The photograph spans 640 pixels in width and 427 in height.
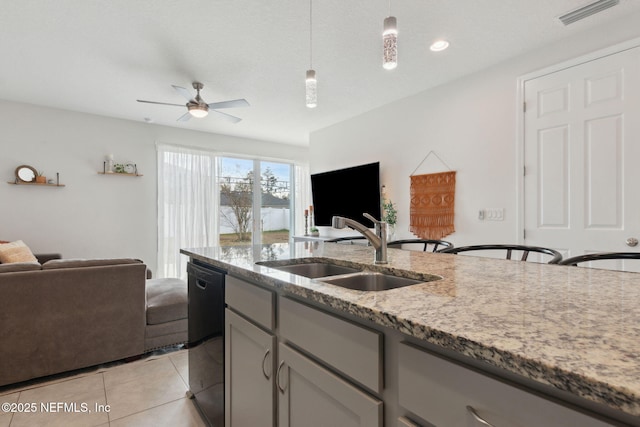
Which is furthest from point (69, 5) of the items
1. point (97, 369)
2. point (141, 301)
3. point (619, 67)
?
point (619, 67)

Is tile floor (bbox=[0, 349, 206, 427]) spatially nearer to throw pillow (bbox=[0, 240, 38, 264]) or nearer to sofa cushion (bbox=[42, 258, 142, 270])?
sofa cushion (bbox=[42, 258, 142, 270])

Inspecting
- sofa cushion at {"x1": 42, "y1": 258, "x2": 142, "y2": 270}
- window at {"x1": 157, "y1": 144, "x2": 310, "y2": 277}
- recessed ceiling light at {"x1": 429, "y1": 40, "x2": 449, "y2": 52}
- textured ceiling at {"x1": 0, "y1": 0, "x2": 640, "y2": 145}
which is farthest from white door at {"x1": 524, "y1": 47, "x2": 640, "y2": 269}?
window at {"x1": 157, "y1": 144, "x2": 310, "y2": 277}

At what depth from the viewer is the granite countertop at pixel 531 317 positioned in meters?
0.44

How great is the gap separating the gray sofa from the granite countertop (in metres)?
1.82

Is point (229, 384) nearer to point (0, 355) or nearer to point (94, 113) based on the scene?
point (0, 355)

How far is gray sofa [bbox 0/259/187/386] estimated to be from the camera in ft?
7.06

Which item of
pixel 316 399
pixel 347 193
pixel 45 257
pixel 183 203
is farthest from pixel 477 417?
pixel 183 203

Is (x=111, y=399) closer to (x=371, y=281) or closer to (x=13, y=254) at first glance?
(x=371, y=281)

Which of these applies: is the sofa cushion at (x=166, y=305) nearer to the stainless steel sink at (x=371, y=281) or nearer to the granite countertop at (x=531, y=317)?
the granite countertop at (x=531, y=317)

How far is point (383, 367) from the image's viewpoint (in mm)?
747

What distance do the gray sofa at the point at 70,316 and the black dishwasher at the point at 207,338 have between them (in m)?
0.84

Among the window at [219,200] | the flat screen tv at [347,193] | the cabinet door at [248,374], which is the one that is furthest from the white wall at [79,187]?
the cabinet door at [248,374]

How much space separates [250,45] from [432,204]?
2.47m

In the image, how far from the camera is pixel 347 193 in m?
4.68
